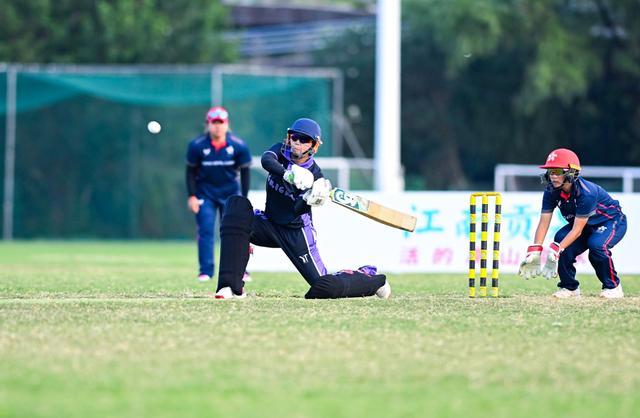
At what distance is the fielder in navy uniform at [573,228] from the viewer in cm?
1225

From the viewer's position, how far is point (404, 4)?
155 feet

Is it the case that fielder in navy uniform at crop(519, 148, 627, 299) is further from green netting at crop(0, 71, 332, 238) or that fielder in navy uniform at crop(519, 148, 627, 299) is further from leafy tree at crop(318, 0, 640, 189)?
leafy tree at crop(318, 0, 640, 189)

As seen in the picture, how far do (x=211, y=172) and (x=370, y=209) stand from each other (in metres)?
4.42

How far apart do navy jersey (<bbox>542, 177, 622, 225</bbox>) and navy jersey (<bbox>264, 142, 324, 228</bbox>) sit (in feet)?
8.77

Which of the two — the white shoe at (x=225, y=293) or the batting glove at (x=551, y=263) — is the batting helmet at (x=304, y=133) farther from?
the batting glove at (x=551, y=263)

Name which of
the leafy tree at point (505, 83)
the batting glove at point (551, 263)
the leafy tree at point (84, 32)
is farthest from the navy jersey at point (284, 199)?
the leafy tree at point (84, 32)

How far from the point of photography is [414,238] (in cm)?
1847

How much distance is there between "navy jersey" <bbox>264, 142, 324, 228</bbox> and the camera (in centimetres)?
1164

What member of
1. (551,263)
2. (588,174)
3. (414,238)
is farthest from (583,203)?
(588,174)

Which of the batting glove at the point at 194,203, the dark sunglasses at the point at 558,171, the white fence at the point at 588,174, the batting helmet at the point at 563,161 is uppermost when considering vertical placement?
the white fence at the point at 588,174

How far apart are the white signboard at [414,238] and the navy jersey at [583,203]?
212 inches

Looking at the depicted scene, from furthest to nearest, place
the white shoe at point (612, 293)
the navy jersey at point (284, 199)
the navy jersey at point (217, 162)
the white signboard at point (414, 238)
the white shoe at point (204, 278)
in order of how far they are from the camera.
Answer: the white signboard at point (414, 238), the navy jersey at point (217, 162), the white shoe at point (204, 278), the white shoe at point (612, 293), the navy jersey at point (284, 199)

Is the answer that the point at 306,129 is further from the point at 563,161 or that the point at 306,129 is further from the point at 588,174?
the point at 588,174

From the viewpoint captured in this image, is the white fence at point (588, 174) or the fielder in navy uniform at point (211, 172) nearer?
the fielder in navy uniform at point (211, 172)
